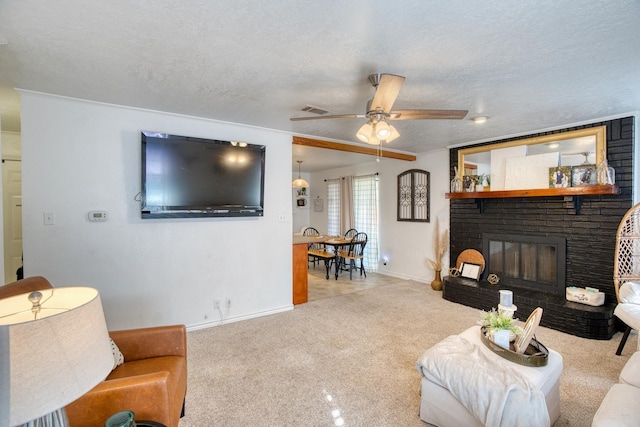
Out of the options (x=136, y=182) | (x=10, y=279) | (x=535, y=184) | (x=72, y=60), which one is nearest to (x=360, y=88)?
(x=72, y=60)

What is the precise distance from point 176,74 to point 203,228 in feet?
Result: 5.53

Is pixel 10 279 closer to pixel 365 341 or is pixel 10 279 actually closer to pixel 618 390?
pixel 365 341

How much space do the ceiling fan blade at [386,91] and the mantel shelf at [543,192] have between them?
2.65 m

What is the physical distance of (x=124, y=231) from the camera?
117 inches

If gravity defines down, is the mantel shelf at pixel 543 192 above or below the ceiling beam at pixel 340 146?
below

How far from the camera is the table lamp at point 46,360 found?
28.3 inches

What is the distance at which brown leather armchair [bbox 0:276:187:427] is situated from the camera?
1.36 m

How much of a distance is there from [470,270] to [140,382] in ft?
14.3

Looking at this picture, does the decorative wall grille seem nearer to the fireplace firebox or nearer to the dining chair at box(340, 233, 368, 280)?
the dining chair at box(340, 233, 368, 280)

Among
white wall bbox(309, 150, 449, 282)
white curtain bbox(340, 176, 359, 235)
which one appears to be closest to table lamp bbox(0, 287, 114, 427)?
white wall bbox(309, 150, 449, 282)

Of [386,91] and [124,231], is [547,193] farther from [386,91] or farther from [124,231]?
[124,231]

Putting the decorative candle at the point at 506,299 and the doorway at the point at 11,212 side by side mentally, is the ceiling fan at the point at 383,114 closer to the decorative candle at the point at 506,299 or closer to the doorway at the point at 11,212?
the decorative candle at the point at 506,299

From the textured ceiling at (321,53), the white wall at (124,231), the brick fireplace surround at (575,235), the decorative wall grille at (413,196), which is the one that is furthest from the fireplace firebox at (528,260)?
the white wall at (124,231)

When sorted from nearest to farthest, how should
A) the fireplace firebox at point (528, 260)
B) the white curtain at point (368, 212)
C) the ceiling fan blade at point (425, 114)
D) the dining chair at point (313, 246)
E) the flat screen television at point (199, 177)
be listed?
the ceiling fan blade at point (425, 114)
the flat screen television at point (199, 177)
the fireplace firebox at point (528, 260)
the white curtain at point (368, 212)
the dining chair at point (313, 246)
